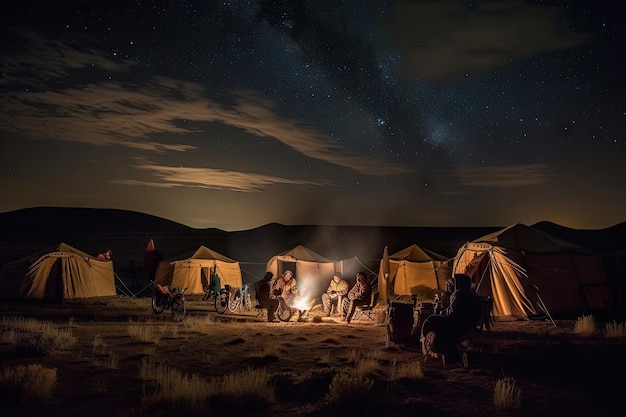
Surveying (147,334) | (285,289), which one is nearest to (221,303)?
(285,289)

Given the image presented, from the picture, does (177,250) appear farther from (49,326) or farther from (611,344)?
(611,344)

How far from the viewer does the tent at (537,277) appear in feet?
54.3

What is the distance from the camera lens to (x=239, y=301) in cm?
2019

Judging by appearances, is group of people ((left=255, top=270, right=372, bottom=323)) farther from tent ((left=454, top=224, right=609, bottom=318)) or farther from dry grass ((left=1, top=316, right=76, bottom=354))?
dry grass ((left=1, top=316, right=76, bottom=354))

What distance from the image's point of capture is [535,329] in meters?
14.2

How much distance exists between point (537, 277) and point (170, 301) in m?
12.4

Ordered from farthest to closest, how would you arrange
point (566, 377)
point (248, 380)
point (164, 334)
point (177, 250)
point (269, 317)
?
1. point (177, 250)
2. point (269, 317)
3. point (164, 334)
4. point (566, 377)
5. point (248, 380)

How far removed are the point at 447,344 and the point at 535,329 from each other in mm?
5907

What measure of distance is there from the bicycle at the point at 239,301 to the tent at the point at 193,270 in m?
7.43

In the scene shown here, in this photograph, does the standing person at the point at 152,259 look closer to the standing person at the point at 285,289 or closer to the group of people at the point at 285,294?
the group of people at the point at 285,294

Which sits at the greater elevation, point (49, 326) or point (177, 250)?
point (177, 250)

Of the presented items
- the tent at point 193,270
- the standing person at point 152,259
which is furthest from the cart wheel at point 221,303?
the standing person at point 152,259

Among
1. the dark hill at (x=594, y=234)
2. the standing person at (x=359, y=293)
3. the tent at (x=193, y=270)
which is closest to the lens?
the standing person at (x=359, y=293)

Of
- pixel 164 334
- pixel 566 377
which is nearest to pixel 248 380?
pixel 566 377
